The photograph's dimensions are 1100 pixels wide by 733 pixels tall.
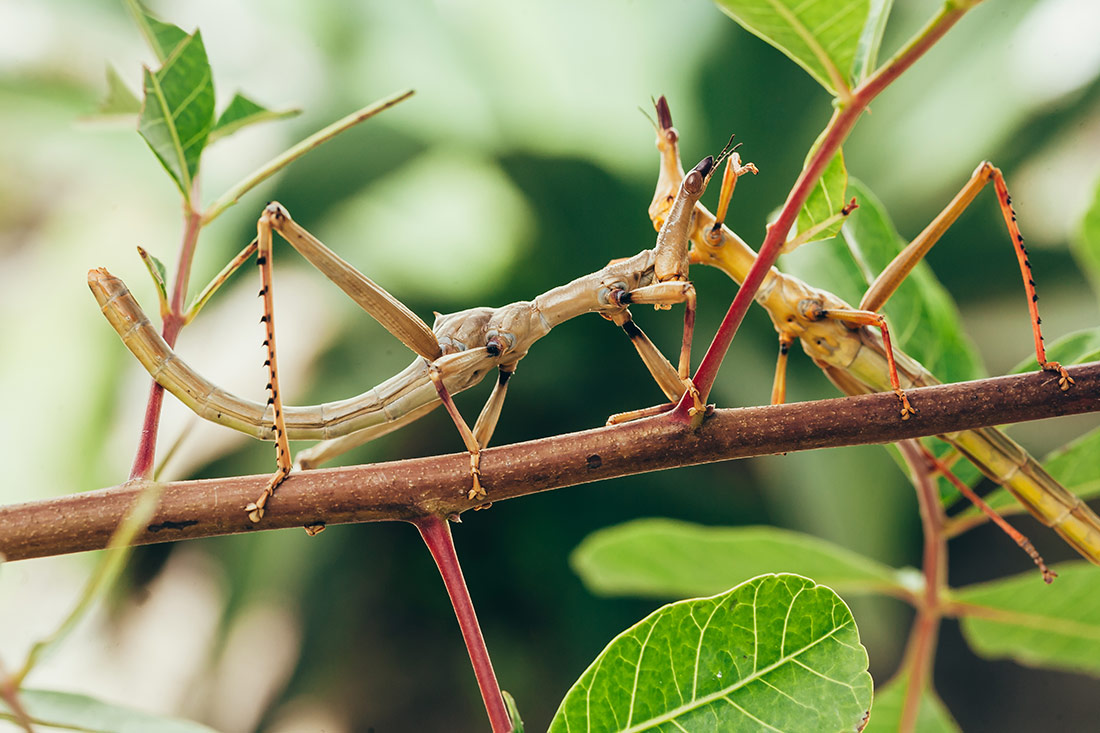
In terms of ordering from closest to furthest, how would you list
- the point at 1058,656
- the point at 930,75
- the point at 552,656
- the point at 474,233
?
the point at 1058,656 → the point at 552,656 → the point at 474,233 → the point at 930,75

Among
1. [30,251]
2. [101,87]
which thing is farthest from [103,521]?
[101,87]

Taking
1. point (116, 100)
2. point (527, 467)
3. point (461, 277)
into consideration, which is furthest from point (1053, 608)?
point (116, 100)

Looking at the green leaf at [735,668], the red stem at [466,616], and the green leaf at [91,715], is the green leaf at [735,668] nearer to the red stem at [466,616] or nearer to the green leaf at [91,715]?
the red stem at [466,616]

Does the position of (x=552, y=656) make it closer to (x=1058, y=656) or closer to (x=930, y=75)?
(x=1058, y=656)

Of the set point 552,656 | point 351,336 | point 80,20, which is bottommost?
point 552,656

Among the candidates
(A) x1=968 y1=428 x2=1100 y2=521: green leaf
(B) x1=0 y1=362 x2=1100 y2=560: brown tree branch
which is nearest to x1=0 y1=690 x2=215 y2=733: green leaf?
(B) x1=0 y1=362 x2=1100 y2=560: brown tree branch

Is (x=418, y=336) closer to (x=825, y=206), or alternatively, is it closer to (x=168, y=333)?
(x=168, y=333)
